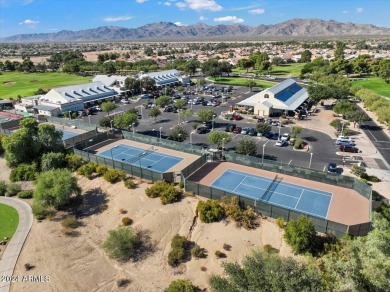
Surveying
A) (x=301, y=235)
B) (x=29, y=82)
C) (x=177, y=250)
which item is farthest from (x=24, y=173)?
(x=29, y=82)

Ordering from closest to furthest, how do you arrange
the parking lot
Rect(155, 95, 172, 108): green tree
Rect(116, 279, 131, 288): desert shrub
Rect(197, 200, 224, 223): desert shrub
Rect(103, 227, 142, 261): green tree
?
Rect(116, 279, 131, 288): desert shrub
Rect(103, 227, 142, 261): green tree
Rect(197, 200, 224, 223): desert shrub
the parking lot
Rect(155, 95, 172, 108): green tree

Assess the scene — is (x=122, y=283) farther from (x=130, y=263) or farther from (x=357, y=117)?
(x=357, y=117)

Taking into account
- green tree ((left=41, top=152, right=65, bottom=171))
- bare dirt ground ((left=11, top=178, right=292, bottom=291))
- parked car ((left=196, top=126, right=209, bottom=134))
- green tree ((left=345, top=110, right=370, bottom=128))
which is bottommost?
bare dirt ground ((left=11, top=178, right=292, bottom=291))

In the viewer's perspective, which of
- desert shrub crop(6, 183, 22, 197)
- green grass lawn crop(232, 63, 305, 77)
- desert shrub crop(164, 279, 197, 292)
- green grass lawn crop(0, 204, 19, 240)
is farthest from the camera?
green grass lawn crop(232, 63, 305, 77)

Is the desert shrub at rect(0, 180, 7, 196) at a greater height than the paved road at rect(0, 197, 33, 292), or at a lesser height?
greater

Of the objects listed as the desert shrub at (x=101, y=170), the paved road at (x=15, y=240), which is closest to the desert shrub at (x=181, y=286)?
the paved road at (x=15, y=240)

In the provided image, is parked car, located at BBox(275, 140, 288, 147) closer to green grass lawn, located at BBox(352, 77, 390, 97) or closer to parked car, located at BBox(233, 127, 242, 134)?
parked car, located at BBox(233, 127, 242, 134)

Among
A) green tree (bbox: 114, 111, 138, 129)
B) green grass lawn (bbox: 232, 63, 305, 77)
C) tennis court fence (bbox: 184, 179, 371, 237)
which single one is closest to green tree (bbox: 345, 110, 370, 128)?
tennis court fence (bbox: 184, 179, 371, 237)

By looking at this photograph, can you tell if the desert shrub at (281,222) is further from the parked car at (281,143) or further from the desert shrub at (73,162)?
the desert shrub at (73,162)
